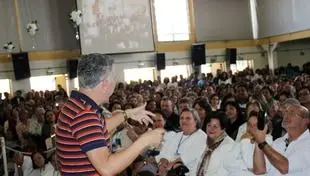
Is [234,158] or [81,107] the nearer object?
[81,107]

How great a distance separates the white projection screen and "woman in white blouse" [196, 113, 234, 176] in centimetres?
1165

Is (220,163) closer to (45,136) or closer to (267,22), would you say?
(45,136)

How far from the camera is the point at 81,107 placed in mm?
1952

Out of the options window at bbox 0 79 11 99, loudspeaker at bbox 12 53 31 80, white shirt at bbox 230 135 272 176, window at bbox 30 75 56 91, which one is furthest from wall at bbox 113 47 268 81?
white shirt at bbox 230 135 272 176

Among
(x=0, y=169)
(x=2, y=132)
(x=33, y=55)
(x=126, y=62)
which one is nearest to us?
(x=0, y=169)

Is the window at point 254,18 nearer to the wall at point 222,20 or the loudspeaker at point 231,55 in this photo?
the wall at point 222,20

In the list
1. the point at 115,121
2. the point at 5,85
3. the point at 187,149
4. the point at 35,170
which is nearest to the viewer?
the point at 115,121

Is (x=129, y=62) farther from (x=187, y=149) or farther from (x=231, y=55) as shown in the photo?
(x=187, y=149)

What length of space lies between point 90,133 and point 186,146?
264 cm

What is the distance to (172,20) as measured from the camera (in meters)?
18.2

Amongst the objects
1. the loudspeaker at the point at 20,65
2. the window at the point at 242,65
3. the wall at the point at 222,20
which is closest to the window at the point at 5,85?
the loudspeaker at the point at 20,65

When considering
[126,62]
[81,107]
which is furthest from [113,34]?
[81,107]

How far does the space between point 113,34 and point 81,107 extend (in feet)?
46.7

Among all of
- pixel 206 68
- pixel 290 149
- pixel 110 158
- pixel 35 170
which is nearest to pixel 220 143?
pixel 290 149
